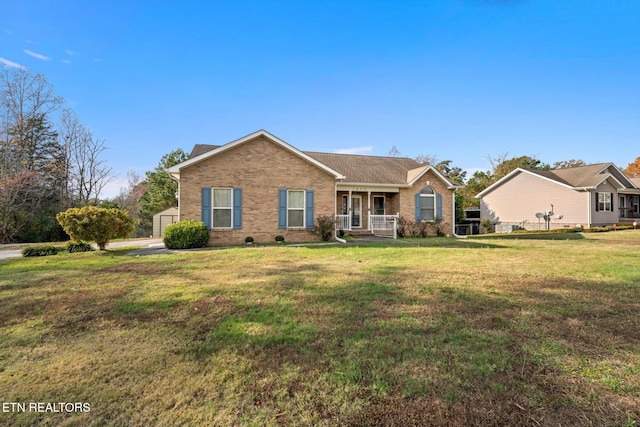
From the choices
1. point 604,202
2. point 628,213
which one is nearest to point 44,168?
point 604,202

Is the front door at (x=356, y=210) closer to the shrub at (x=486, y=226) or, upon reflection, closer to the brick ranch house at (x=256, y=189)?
the brick ranch house at (x=256, y=189)

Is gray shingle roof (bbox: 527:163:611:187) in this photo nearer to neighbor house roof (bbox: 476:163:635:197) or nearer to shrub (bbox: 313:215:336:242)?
neighbor house roof (bbox: 476:163:635:197)

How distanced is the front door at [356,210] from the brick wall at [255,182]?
4.26 metres

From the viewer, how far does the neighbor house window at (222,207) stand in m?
14.2

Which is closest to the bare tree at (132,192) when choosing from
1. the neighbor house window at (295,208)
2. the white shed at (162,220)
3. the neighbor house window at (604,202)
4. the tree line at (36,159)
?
the tree line at (36,159)

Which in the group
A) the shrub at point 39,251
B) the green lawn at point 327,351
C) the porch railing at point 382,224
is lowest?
the green lawn at point 327,351

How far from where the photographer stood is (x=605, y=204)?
26766mm

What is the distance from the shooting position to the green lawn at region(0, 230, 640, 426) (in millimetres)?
2221

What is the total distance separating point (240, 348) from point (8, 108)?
33.1 meters

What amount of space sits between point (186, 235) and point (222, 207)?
2.19 meters

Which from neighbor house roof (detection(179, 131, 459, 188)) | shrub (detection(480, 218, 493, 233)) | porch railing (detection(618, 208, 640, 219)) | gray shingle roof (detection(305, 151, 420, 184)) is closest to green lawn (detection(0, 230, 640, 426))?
neighbor house roof (detection(179, 131, 459, 188))

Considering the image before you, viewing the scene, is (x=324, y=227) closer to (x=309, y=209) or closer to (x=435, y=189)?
(x=309, y=209)

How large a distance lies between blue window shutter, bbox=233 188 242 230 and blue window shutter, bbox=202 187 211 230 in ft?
3.58

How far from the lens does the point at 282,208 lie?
15.0 meters
